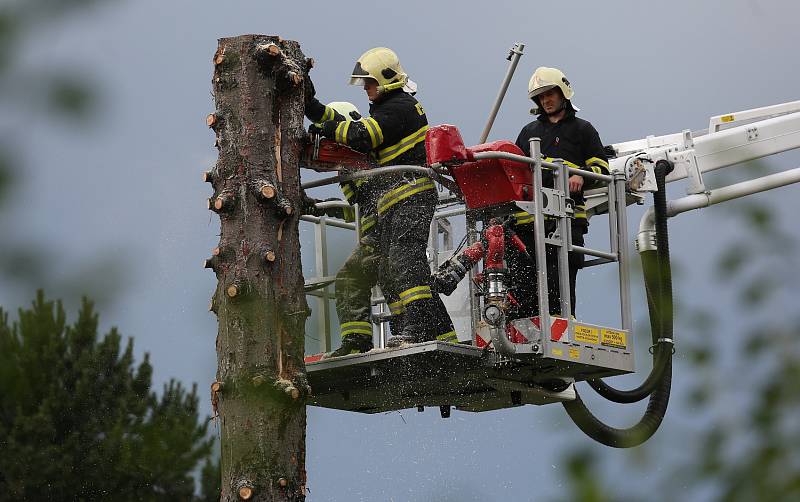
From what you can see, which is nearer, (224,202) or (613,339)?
(224,202)

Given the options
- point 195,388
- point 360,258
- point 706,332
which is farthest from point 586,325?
point 195,388

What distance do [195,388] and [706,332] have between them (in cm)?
2201

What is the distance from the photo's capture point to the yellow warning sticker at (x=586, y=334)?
8781 mm

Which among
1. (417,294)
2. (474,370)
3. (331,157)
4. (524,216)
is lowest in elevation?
(474,370)

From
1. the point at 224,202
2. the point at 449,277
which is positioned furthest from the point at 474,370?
the point at 224,202

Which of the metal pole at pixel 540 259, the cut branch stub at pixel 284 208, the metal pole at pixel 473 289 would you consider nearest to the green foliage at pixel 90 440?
the metal pole at pixel 473 289

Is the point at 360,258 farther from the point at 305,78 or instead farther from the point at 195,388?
the point at 195,388

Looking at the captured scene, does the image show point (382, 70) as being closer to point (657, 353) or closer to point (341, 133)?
point (341, 133)

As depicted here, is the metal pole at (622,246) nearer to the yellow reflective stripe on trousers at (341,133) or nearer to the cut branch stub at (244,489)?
the yellow reflective stripe on trousers at (341,133)

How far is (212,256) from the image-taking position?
723cm

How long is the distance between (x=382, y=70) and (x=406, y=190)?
84cm

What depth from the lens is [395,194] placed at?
29.1 feet

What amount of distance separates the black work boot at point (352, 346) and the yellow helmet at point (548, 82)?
7.12ft

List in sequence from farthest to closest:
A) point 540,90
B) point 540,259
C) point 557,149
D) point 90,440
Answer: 1. point 90,440
2. point 540,90
3. point 557,149
4. point 540,259
